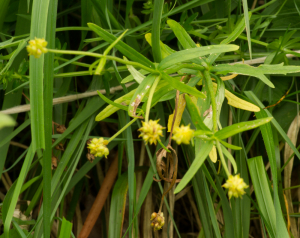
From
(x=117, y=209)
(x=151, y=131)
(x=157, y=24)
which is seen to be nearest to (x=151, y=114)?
(x=117, y=209)

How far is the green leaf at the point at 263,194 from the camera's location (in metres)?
0.61

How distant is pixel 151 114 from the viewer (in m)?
0.85

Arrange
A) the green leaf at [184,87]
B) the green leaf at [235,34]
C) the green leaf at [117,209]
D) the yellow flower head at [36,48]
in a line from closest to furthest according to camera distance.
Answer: the yellow flower head at [36,48], the green leaf at [184,87], the green leaf at [235,34], the green leaf at [117,209]

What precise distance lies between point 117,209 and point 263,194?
0.38 m

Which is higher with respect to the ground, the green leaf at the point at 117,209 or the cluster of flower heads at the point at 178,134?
the cluster of flower heads at the point at 178,134

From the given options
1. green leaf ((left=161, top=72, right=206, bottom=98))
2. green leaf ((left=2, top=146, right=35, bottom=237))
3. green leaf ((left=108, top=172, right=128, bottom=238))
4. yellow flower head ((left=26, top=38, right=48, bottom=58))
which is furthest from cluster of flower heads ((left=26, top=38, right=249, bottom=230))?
green leaf ((left=108, top=172, right=128, bottom=238))

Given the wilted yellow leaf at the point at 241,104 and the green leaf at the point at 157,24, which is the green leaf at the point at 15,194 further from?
the wilted yellow leaf at the point at 241,104

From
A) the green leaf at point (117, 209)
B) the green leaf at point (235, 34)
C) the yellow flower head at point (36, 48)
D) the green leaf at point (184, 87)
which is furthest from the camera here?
the green leaf at point (117, 209)

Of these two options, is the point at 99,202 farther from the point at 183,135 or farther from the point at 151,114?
the point at 183,135

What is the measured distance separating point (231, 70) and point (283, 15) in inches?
20.6

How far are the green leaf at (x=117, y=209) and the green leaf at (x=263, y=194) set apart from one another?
350 mm

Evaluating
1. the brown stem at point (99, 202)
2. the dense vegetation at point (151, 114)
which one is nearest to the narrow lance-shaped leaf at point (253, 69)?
the dense vegetation at point (151, 114)

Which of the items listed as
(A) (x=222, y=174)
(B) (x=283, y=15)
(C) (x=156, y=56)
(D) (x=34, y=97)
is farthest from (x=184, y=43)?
(B) (x=283, y=15)

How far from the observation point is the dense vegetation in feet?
1.49
